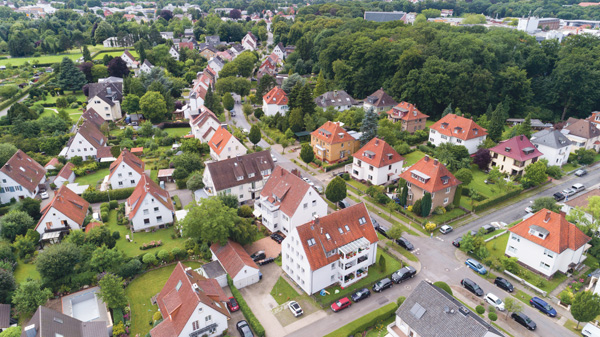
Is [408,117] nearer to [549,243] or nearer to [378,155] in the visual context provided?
[378,155]

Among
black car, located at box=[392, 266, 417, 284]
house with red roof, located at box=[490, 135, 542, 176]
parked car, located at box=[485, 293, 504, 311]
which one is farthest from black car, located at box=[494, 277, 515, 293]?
house with red roof, located at box=[490, 135, 542, 176]

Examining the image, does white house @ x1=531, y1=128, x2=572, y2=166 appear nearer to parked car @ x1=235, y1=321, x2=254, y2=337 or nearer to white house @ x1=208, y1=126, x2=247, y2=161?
white house @ x1=208, y1=126, x2=247, y2=161

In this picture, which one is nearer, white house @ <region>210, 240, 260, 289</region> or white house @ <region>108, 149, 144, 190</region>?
white house @ <region>210, 240, 260, 289</region>

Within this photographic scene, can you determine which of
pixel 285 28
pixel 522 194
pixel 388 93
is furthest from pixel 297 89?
pixel 285 28

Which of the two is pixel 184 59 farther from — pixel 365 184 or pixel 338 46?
pixel 365 184

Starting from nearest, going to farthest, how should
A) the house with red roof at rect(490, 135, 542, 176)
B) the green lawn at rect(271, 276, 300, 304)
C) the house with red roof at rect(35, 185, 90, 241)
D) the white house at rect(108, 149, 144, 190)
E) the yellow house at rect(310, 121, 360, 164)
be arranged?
1. the green lawn at rect(271, 276, 300, 304)
2. the house with red roof at rect(35, 185, 90, 241)
3. the white house at rect(108, 149, 144, 190)
4. the house with red roof at rect(490, 135, 542, 176)
5. the yellow house at rect(310, 121, 360, 164)

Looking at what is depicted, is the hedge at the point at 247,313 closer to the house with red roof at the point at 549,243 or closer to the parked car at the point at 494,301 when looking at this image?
the parked car at the point at 494,301
